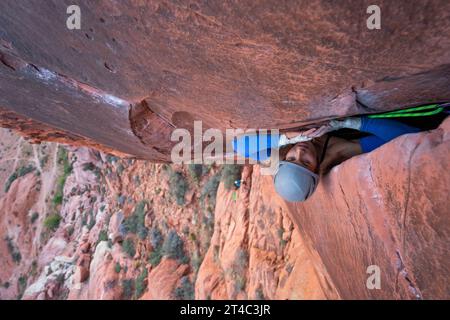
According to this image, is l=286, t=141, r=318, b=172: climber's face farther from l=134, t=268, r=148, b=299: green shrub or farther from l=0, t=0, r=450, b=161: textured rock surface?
l=134, t=268, r=148, b=299: green shrub

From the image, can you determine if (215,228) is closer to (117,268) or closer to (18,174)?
(117,268)

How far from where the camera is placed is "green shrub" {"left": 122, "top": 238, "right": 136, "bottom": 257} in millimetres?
11117

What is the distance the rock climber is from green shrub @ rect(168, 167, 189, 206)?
296 inches

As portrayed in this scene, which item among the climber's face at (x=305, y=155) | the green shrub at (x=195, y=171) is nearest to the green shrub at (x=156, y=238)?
the green shrub at (x=195, y=171)

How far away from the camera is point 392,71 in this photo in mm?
1636

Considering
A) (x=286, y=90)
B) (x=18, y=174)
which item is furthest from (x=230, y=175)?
(x=18, y=174)

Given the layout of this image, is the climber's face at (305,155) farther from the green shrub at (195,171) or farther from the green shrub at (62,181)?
the green shrub at (62,181)

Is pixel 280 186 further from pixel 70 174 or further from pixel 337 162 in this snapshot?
pixel 70 174

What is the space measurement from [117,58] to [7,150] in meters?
21.8

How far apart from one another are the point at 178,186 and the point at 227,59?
8.75 meters

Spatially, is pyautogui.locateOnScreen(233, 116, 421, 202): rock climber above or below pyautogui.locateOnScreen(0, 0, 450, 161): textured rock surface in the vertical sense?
below

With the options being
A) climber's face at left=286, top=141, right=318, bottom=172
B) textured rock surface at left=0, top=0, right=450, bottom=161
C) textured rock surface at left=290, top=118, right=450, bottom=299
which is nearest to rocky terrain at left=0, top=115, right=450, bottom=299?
textured rock surface at left=290, top=118, right=450, bottom=299

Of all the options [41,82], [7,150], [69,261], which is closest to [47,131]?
[41,82]

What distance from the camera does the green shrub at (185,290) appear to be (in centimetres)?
861
